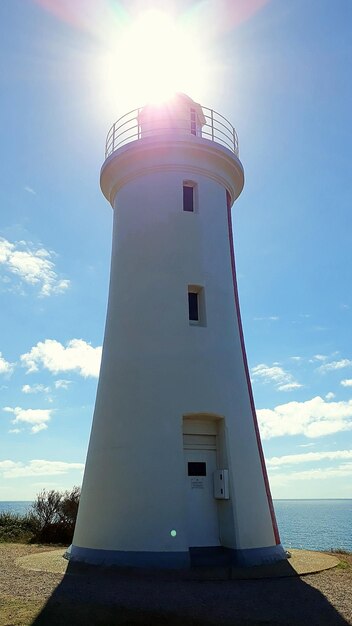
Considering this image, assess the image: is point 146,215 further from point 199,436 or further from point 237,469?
point 237,469

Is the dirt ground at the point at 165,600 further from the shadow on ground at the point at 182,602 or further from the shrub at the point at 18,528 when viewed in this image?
the shrub at the point at 18,528

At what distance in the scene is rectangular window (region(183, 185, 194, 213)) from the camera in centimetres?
1487

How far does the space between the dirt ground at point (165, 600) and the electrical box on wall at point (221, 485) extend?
2350mm

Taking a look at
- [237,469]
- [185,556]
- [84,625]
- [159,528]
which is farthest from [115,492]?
[84,625]

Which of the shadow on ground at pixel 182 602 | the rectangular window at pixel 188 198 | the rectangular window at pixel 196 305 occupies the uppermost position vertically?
the rectangular window at pixel 188 198

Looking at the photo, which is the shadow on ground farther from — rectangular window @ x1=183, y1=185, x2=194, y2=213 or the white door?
rectangular window @ x1=183, y1=185, x2=194, y2=213

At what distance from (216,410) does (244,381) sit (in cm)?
161

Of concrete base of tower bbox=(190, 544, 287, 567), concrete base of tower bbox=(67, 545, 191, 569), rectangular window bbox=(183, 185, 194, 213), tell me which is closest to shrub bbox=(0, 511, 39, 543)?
concrete base of tower bbox=(67, 545, 191, 569)

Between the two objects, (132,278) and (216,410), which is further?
(132,278)

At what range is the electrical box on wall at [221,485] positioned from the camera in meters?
12.2

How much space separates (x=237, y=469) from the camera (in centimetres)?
1259

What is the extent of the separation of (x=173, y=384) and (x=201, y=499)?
278 centimetres

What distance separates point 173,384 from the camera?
12.6 m

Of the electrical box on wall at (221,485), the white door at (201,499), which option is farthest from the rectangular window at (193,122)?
the electrical box on wall at (221,485)
